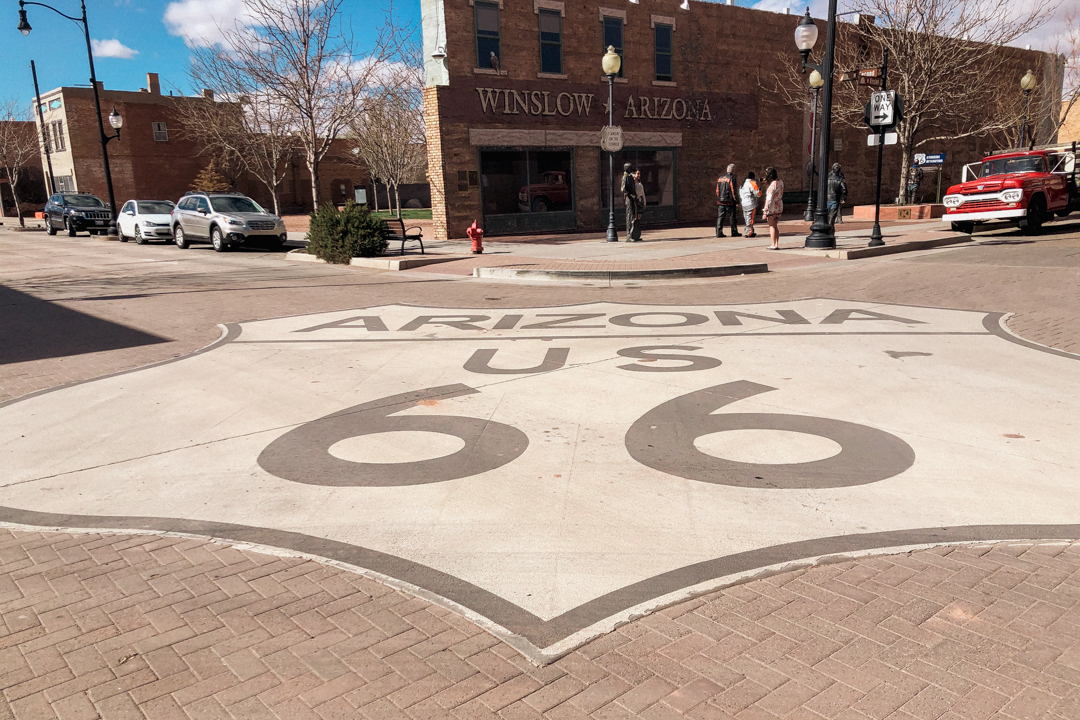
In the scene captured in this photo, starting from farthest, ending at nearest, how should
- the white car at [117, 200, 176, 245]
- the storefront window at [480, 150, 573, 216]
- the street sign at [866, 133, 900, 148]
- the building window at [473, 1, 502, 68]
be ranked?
1. the white car at [117, 200, 176, 245]
2. the storefront window at [480, 150, 573, 216]
3. the building window at [473, 1, 502, 68]
4. the street sign at [866, 133, 900, 148]

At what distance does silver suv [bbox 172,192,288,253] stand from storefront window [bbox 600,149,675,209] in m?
11.0

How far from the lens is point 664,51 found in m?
27.6

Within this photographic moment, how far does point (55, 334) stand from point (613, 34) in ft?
69.3

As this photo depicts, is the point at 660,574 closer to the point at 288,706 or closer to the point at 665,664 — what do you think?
the point at 665,664

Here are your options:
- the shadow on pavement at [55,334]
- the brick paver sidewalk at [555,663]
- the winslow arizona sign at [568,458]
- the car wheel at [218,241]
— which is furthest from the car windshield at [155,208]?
the brick paver sidewalk at [555,663]

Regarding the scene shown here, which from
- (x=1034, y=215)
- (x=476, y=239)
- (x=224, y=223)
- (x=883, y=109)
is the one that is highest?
(x=883, y=109)

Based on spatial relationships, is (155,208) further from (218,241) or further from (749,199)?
(749,199)

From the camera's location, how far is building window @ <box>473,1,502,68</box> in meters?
23.8

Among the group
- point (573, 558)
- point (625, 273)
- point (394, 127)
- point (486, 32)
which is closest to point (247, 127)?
point (394, 127)

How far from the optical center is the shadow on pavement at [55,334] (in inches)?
369

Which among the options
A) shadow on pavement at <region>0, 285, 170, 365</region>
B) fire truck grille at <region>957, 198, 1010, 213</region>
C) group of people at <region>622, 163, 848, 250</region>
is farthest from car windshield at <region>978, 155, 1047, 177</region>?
shadow on pavement at <region>0, 285, 170, 365</region>

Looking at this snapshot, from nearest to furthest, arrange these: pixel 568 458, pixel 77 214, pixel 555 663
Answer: pixel 555 663 < pixel 568 458 < pixel 77 214

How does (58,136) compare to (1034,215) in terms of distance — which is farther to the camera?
(58,136)

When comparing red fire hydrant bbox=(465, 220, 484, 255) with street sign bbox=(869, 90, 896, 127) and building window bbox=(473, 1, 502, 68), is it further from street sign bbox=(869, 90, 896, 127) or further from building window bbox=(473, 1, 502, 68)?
street sign bbox=(869, 90, 896, 127)
